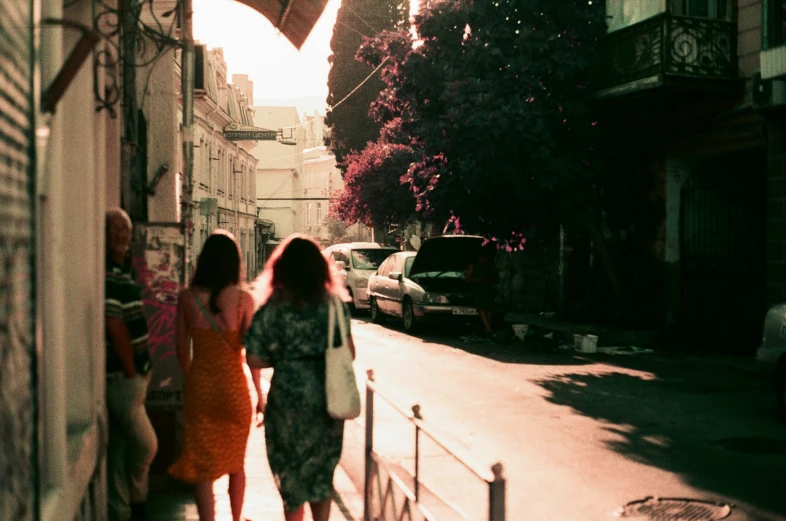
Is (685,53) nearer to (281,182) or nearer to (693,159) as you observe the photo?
(693,159)

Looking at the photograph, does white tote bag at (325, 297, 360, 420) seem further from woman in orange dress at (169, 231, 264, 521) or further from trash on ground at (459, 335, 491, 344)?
trash on ground at (459, 335, 491, 344)

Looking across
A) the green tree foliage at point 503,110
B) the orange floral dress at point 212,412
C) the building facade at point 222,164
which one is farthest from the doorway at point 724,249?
the building facade at point 222,164

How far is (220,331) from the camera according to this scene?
5.33 meters

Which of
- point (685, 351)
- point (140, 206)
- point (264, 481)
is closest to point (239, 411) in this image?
point (264, 481)

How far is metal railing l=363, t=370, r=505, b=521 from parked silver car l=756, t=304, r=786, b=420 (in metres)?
5.05

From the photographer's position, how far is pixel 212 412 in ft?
17.3

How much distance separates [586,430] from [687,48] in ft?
29.4

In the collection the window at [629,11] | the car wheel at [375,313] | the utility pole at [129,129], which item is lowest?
the car wheel at [375,313]

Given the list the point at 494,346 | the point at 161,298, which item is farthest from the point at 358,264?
the point at 161,298

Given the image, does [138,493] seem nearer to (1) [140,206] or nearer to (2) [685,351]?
(1) [140,206]

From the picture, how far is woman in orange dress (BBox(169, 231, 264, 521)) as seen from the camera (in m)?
5.25

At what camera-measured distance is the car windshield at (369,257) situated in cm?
2628

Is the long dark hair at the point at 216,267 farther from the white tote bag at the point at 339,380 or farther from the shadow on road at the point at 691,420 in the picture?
the shadow on road at the point at 691,420

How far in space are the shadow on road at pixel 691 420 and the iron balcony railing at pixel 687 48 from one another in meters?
4.89
